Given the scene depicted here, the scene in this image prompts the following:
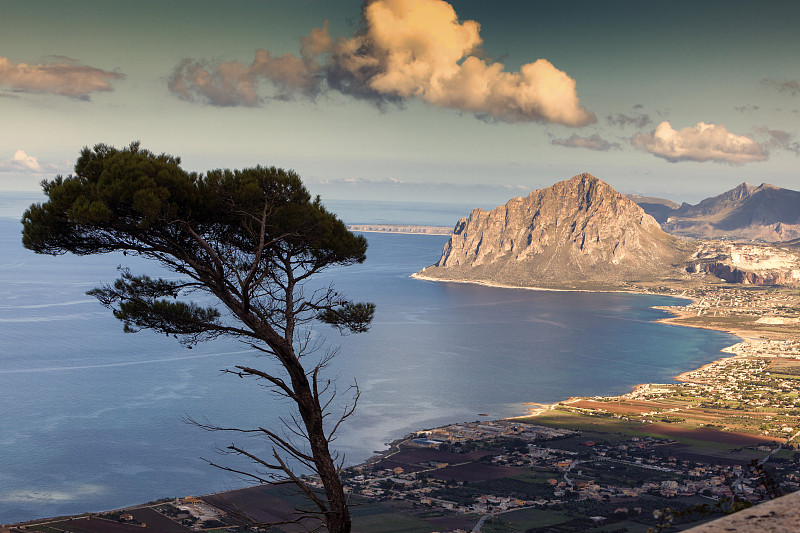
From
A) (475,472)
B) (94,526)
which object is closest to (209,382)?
(475,472)

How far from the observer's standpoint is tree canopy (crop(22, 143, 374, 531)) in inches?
422

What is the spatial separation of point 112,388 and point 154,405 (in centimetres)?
1024

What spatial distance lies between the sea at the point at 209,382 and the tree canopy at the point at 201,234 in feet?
48.5

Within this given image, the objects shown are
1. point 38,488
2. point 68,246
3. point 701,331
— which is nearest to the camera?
point 68,246

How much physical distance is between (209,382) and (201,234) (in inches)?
3278

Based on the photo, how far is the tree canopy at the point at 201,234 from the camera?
10719 millimetres

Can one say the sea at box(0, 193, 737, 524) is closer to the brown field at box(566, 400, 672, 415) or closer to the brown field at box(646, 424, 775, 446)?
the brown field at box(566, 400, 672, 415)

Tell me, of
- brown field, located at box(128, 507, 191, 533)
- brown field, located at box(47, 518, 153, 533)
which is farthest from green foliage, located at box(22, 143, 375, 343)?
brown field, located at box(47, 518, 153, 533)

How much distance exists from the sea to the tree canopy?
48.5 feet

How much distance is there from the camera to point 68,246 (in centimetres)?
1206

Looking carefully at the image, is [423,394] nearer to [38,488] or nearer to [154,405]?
[154,405]

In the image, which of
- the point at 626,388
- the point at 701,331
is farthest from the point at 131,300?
the point at 701,331

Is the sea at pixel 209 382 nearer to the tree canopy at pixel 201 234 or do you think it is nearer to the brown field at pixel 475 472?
the brown field at pixel 475 472

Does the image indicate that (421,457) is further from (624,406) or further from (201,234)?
(201,234)
